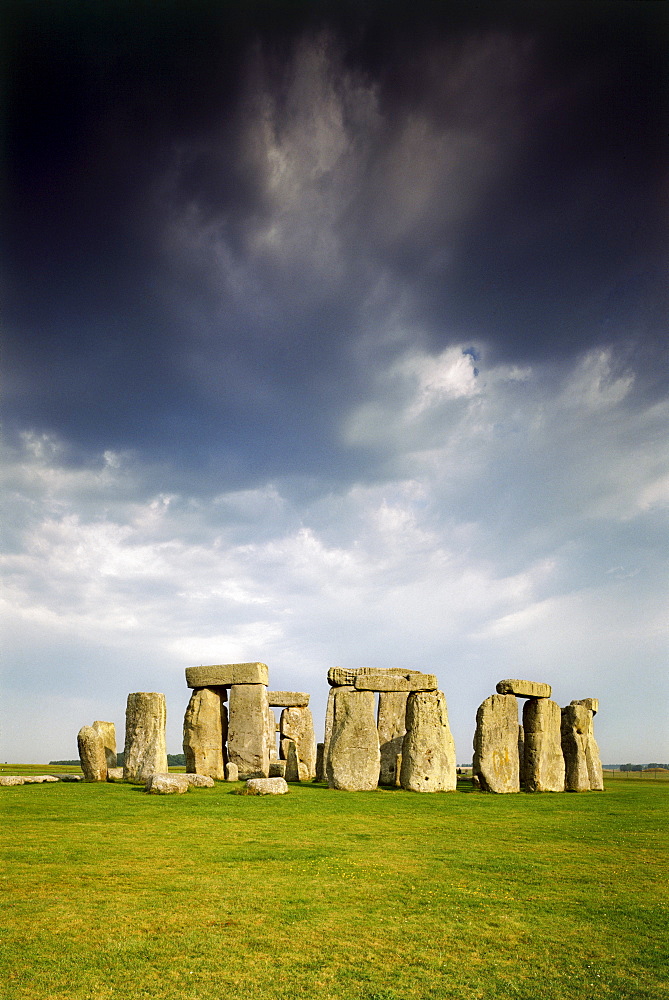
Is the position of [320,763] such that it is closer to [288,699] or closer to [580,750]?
[288,699]

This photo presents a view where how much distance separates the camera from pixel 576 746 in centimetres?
1745

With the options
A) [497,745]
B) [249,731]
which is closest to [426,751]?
[497,745]

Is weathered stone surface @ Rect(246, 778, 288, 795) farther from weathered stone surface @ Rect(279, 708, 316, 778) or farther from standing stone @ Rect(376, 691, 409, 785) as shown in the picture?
weathered stone surface @ Rect(279, 708, 316, 778)

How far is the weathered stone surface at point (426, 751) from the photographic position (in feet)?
48.4

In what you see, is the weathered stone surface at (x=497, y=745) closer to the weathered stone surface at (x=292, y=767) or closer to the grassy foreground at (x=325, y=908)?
the grassy foreground at (x=325, y=908)

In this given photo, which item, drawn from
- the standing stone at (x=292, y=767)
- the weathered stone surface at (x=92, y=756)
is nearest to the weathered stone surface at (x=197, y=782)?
the weathered stone surface at (x=92, y=756)

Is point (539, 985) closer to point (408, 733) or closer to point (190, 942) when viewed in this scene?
point (190, 942)

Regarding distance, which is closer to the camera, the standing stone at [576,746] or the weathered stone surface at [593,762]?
the standing stone at [576,746]

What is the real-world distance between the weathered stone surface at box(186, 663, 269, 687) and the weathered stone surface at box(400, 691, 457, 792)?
4519mm

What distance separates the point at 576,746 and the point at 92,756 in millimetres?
12544

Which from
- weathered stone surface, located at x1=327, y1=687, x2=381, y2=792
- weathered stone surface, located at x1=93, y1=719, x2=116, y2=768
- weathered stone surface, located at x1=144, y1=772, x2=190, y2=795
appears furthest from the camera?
weathered stone surface, located at x1=93, y1=719, x2=116, y2=768

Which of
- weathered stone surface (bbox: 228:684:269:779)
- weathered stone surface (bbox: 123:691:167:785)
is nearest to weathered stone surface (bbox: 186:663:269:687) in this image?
weathered stone surface (bbox: 228:684:269:779)

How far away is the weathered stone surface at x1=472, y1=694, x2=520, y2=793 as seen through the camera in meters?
15.3

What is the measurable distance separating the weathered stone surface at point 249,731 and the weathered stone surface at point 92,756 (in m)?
3.23
